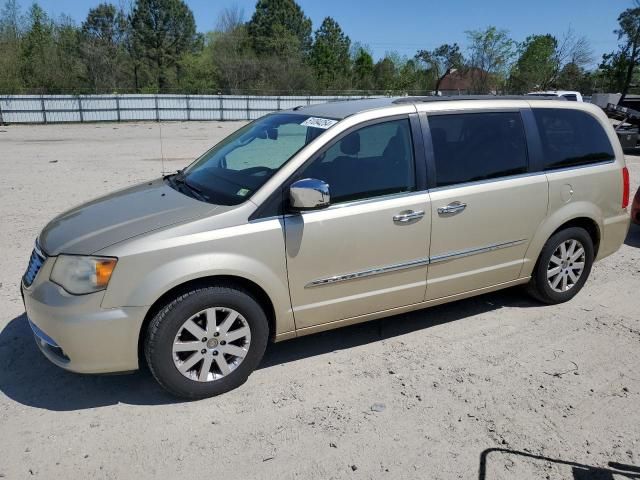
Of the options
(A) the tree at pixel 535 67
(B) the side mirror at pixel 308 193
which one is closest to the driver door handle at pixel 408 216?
(B) the side mirror at pixel 308 193

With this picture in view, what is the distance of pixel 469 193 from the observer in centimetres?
392

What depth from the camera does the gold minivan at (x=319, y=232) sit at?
303cm

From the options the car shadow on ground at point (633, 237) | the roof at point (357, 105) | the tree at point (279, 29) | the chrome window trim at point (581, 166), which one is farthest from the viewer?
the tree at point (279, 29)

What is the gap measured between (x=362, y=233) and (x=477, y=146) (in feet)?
4.29

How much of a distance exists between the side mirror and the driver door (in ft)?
0.42

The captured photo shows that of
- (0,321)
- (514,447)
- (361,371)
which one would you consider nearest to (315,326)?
(361,371)

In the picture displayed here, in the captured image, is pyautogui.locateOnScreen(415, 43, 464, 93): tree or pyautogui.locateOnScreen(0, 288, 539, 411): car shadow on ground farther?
pyautogui.locateOnScreen(415, 43, 464, 93): tree

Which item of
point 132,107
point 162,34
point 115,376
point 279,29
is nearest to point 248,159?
point 115,376

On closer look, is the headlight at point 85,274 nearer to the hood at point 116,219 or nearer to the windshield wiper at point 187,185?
the hood at point 116,219

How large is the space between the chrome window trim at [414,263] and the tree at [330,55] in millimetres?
52295

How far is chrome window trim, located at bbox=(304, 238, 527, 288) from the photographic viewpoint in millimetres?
3498

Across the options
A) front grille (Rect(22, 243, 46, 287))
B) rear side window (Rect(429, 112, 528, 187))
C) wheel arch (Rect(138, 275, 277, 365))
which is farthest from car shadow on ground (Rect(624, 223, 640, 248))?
front grille (Rect(22, 243, 46, 287))

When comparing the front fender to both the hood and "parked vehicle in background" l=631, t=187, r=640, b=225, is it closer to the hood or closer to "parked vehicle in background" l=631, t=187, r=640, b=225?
the hood

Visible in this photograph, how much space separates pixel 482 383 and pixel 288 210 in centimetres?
174
